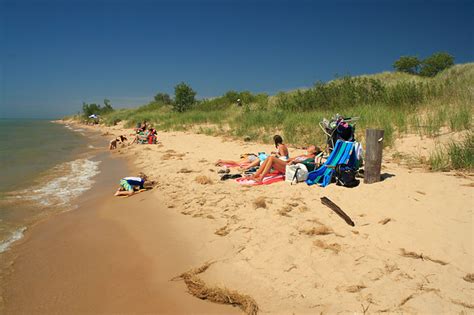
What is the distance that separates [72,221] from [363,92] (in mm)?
11937

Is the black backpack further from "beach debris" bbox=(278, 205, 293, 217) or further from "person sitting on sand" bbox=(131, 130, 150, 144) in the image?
"person sitting on sand" bbox=(131, 130, 150, 144)

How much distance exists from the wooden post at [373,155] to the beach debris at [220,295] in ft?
12.3

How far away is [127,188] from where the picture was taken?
6496mm

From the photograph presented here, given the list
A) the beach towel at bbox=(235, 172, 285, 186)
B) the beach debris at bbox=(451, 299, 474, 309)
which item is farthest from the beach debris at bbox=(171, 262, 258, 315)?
the beach towel at bbox=(235, 172, 285, 186)

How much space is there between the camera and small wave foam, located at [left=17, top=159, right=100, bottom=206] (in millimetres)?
6496

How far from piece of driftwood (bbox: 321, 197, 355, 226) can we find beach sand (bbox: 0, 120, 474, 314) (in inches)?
2.6

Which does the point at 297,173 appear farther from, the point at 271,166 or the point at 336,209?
the point at 336,209

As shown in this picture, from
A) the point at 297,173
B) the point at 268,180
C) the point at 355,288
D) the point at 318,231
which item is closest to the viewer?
the point at 355,288

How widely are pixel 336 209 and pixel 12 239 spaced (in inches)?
180

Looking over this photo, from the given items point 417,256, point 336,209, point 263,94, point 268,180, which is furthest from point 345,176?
point 263,94

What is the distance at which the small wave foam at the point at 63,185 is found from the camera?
21.3ft

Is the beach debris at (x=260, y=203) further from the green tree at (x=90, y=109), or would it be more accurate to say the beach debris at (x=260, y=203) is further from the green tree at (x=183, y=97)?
the green tree at (x=90, y=109)

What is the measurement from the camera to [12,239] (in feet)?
14.5

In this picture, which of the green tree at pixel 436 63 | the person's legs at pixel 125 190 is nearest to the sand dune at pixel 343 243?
the person's legs at pixel 125 190
